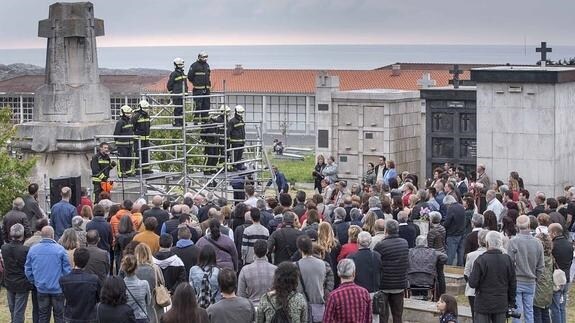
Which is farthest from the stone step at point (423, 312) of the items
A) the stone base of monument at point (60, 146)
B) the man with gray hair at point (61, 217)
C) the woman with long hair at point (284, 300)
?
the stone base of monument at point (60, 146)

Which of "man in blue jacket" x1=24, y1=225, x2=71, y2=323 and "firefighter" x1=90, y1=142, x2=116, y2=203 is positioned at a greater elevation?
"firefighter" x1=90, y1=142, x2=116, y2=203

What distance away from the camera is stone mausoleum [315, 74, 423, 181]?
31.2 metres

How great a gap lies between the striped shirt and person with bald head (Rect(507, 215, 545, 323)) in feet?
9.56

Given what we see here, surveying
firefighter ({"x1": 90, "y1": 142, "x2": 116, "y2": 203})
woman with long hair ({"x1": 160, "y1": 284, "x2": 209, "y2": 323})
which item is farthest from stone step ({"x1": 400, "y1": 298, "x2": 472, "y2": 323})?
firefighter ({"x1": 90, "y1": 142, "x2": 116, "y2": 203})

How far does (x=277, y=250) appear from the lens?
13.9 m

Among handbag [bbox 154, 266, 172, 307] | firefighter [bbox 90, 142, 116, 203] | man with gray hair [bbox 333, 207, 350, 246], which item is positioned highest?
firefighter [bbox 90, 142, 116, 203]

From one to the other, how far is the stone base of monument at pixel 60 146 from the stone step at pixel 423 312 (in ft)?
38.4

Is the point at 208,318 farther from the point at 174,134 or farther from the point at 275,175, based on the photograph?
the point at 174,134

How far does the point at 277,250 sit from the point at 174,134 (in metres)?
18.2

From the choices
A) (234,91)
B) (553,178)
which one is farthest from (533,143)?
(234,91)

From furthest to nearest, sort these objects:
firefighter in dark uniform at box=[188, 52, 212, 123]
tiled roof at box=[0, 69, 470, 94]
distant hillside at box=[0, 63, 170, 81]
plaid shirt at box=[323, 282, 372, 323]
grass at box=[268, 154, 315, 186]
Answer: distant hillside at box=[0, 63, 170, 81]
tiled roof at box=[0, 69, 470, 94]
grass at box=[268, 154, 315, 186]
firefighter in dark uniform at box=[188, 52, 212, 123]
plaid shirt at box=[323, 282, 372, 323]

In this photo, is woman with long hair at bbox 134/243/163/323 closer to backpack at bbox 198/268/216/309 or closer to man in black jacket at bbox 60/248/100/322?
backpack at bbox 198/268/216/309

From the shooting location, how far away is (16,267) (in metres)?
14.2

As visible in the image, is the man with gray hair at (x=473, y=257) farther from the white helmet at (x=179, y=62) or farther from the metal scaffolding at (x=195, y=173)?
the white helmet at (x=179, y=62)
